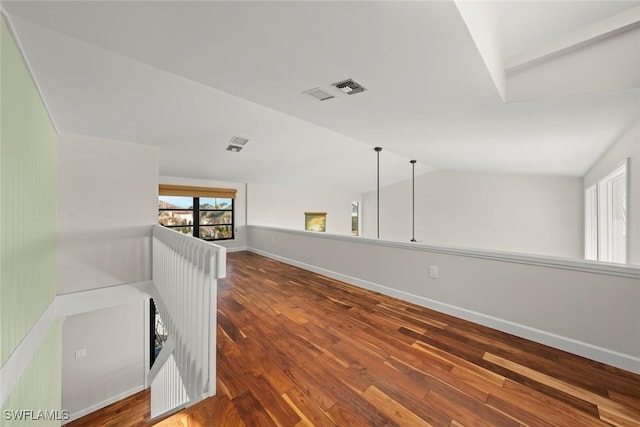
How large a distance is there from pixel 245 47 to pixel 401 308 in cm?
295

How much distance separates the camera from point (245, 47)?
1.60 meters

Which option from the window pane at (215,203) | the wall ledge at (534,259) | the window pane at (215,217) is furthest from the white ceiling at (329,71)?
the window pane at (215,217)

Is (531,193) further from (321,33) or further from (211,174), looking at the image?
(211,174)

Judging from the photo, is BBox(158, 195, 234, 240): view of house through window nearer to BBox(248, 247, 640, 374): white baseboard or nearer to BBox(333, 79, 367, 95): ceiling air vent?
BBox(248, 247, 640, 374): white baseboard

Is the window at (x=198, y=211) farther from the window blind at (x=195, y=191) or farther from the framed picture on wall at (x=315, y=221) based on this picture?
the framed picture on wall at (x=315, y=221)

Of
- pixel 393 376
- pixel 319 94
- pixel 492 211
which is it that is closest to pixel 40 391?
pixel 393 376

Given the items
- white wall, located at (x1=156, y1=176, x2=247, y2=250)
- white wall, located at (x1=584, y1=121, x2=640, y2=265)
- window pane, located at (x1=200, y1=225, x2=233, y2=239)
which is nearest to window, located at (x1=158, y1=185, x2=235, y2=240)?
window pane, located at (x1=200, y1=225, x2=233, y2=239)

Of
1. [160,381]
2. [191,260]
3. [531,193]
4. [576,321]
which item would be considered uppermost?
[531,193]

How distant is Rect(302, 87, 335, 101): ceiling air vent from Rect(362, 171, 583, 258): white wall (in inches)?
Answer: 118

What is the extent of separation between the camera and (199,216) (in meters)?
6.39

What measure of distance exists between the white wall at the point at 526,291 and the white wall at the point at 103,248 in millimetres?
3377

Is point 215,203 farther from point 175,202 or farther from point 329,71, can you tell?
point 329,71

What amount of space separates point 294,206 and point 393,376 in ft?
21.6

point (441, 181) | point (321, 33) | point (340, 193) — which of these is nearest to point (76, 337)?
point (321, 33)
